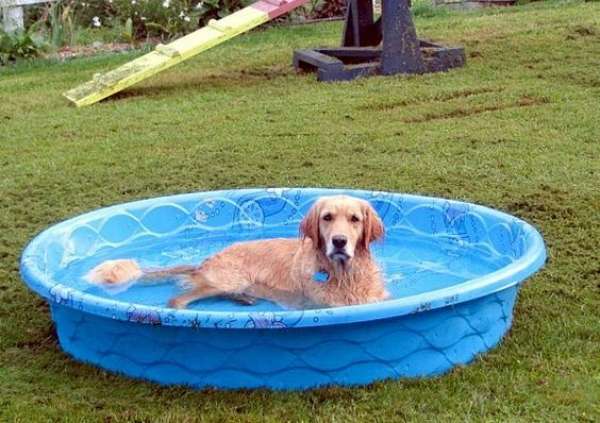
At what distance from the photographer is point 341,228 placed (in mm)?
4453

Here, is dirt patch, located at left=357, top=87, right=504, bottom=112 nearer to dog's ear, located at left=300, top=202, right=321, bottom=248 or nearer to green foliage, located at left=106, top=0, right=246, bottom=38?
dog's ear, located at left=300, top=202, right=321, bottom=248

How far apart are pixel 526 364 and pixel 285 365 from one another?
0.98m

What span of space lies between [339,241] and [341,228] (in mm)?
74

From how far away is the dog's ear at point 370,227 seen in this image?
4551 millimetres

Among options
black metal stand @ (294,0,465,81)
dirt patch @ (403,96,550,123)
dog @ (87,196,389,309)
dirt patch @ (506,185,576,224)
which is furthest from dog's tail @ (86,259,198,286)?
black metal stand @ (294,0,465,81)

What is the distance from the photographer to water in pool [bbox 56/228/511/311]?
5316mm

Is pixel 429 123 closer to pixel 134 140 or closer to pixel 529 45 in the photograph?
pixel 134 140

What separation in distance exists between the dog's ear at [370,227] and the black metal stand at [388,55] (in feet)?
19.5

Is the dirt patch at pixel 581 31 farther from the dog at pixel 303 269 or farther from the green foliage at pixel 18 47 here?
the dog at pixel 303 269

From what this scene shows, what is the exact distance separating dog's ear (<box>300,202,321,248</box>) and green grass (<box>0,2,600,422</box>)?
804 millimetres

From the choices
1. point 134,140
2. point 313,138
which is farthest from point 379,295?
point 134,140

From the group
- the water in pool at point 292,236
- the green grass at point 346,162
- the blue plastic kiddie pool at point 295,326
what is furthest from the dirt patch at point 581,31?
the blue plastic kiddie pool at point 295,326

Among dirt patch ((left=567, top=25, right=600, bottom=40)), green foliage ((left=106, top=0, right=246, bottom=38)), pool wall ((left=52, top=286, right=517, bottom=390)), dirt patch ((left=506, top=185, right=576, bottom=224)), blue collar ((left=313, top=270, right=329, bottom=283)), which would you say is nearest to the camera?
pool wall ((left=52, top=286, right=517, bottom=390))

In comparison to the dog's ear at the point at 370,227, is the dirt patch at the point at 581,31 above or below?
below
